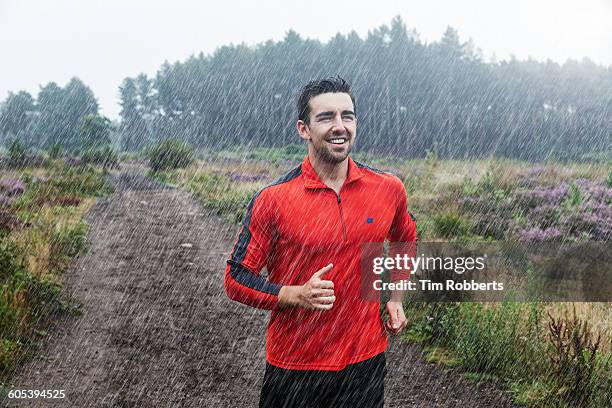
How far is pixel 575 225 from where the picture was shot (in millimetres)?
10844

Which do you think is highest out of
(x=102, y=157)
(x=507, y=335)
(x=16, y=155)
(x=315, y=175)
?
(x=315, y=175)

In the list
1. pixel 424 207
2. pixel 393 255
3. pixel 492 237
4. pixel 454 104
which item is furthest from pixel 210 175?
pixel 454 104

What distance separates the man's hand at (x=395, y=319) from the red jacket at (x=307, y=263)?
0.11 m

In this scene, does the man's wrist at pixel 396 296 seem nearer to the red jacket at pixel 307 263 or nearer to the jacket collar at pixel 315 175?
the red jacket at pixel 307 263

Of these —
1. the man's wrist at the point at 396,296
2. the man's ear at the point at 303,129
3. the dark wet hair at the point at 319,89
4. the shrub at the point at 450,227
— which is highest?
the dark wet hair at the point at 319,89

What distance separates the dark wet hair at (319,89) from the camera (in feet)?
8.43

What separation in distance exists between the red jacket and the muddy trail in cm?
267

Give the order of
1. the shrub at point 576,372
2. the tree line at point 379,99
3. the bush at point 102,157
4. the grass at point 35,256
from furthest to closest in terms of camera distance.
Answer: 1. the tree line at point 379,99
2. the bush at point 102,157
3. the grass at point 35,256
4. the shrub at point 576,372

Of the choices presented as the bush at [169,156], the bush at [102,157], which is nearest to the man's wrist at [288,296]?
the bush at [102,157]

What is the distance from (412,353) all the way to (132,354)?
3053mm

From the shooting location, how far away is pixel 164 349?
6055 mm

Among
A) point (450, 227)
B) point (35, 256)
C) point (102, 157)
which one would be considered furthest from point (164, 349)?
point (102, 157)

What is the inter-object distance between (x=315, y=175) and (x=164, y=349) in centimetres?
416

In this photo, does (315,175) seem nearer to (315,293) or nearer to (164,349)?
(315,293)
